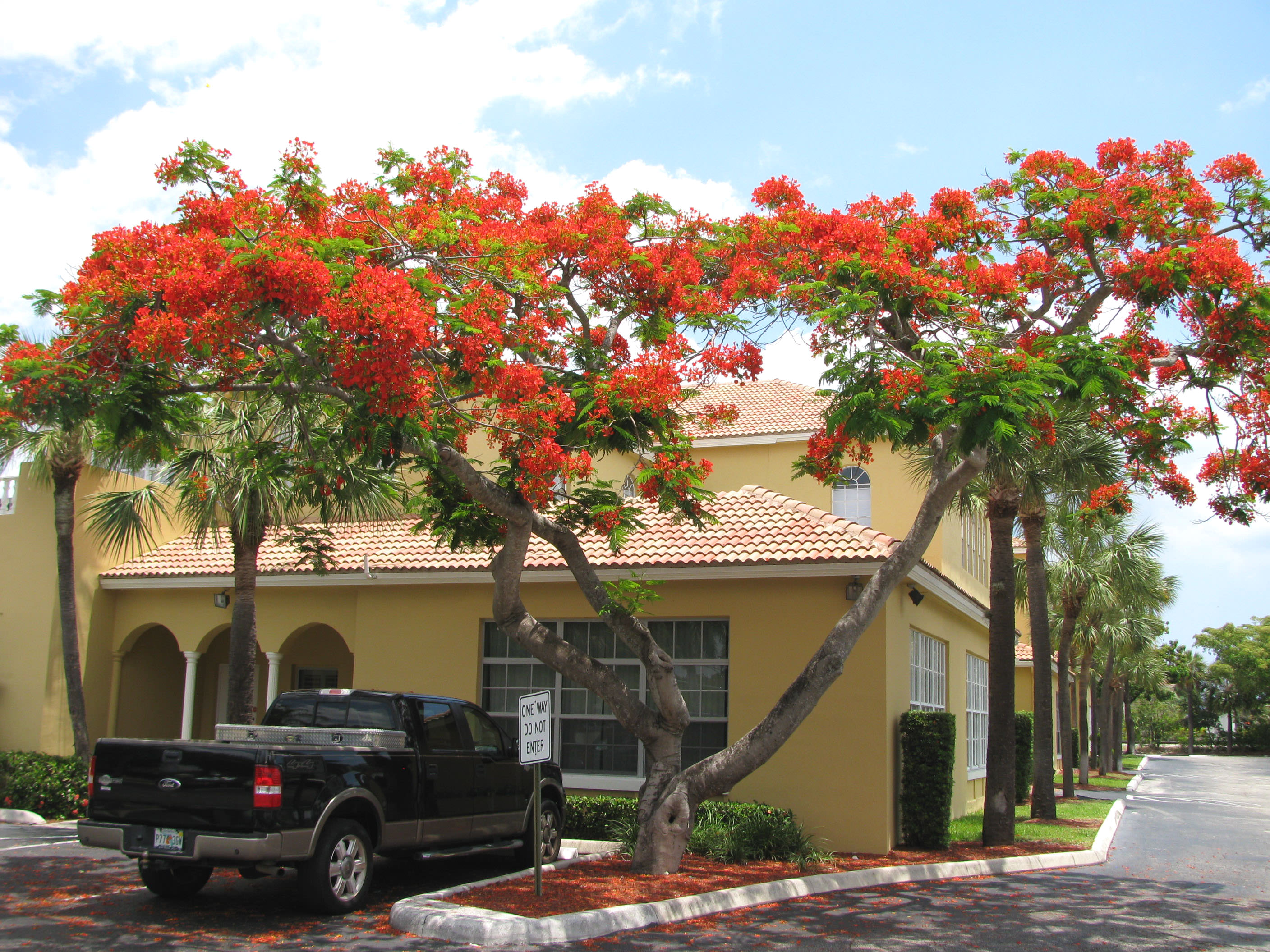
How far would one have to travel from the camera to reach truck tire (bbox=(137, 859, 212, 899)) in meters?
9.03

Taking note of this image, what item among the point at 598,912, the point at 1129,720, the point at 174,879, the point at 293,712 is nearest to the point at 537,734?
the point at 598,912

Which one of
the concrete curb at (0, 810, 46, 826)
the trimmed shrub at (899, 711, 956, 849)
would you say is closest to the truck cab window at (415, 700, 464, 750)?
the trimmed shrub at (899, 711, 956, 849)

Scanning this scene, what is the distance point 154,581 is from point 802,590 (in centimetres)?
1119

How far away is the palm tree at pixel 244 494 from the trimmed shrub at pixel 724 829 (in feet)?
15.7

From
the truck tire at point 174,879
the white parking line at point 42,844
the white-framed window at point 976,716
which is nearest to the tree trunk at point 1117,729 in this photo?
the white-framed window at point 976,716

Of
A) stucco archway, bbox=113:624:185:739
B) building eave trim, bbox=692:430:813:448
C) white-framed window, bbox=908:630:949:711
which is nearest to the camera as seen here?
white-framed window, bbox=908:630:949:711

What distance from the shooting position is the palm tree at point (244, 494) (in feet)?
41.6

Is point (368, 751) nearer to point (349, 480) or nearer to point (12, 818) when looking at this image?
point (349, 480)

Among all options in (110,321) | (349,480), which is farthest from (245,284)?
(349,480)

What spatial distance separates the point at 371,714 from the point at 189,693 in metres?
9.66

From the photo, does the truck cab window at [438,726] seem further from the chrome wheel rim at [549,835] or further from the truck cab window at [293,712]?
the chrome wheel rim at [549,835]

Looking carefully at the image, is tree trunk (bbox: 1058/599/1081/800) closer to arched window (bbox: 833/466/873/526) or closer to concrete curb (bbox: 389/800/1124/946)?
arched window (bbox: 833/466/873/526)

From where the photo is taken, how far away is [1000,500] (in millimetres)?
14977

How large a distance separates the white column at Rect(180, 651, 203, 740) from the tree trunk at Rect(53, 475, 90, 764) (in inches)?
61.2
